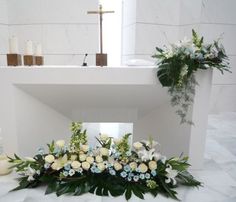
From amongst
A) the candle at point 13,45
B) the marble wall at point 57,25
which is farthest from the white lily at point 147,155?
the marble wall at point 57,25

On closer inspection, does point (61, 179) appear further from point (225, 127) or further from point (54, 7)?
point (54, 7)

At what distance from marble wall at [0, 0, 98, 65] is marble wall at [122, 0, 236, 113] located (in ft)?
1.81

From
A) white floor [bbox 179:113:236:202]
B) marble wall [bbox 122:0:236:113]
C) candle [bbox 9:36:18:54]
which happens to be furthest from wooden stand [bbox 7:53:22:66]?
marble wall [bbox 122:0:236:113]

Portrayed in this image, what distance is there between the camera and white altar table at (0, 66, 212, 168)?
5.15 ft

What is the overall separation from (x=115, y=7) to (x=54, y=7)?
976 mm

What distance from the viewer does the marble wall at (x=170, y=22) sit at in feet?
10.3

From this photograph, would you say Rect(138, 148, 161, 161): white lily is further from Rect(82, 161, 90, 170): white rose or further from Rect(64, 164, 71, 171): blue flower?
Rect(64, 164, 71, 171): blue flower

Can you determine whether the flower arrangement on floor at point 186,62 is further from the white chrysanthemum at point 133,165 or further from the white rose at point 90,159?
the white rose at point 90,159

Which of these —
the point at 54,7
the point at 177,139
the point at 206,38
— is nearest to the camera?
the point at 177,139

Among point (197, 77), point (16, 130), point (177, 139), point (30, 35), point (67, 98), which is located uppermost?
point (30, 35)

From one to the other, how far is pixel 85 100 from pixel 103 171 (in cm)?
73

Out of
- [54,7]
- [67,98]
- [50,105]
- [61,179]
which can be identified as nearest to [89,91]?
[67,98]

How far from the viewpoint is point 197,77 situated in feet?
5.15

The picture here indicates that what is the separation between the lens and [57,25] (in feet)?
10.4
